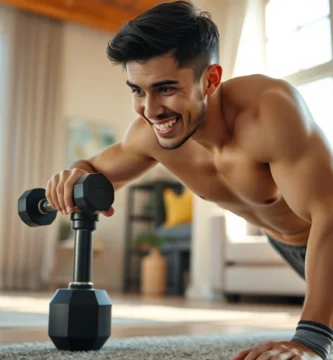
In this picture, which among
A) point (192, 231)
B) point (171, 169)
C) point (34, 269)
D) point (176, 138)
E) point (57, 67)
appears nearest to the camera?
point (176, 138)

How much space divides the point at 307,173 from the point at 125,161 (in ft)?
1.50

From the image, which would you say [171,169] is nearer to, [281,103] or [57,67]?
[281,103]

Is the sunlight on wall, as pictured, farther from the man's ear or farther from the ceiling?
the man's ear

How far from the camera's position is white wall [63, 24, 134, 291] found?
205 inches

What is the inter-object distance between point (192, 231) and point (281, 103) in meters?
3.45

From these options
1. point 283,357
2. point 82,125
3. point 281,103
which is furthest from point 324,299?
point 82,125

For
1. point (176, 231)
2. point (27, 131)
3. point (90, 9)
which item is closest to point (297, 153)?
point (176, 231)

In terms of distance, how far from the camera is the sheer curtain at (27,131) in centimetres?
471

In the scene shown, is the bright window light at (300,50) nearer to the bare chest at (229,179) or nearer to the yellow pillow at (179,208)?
the bare chest at (229,179)

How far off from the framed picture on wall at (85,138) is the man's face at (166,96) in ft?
14.0

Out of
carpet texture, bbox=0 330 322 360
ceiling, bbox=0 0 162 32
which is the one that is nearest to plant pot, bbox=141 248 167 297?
ceiling, bbox=0 0 162 32

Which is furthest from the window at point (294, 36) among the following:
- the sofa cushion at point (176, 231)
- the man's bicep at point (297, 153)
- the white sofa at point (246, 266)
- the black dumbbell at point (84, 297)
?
the sofa cushion at point (176, 231)

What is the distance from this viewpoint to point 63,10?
503 centimetres

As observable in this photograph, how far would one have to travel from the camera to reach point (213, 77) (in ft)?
2.98
